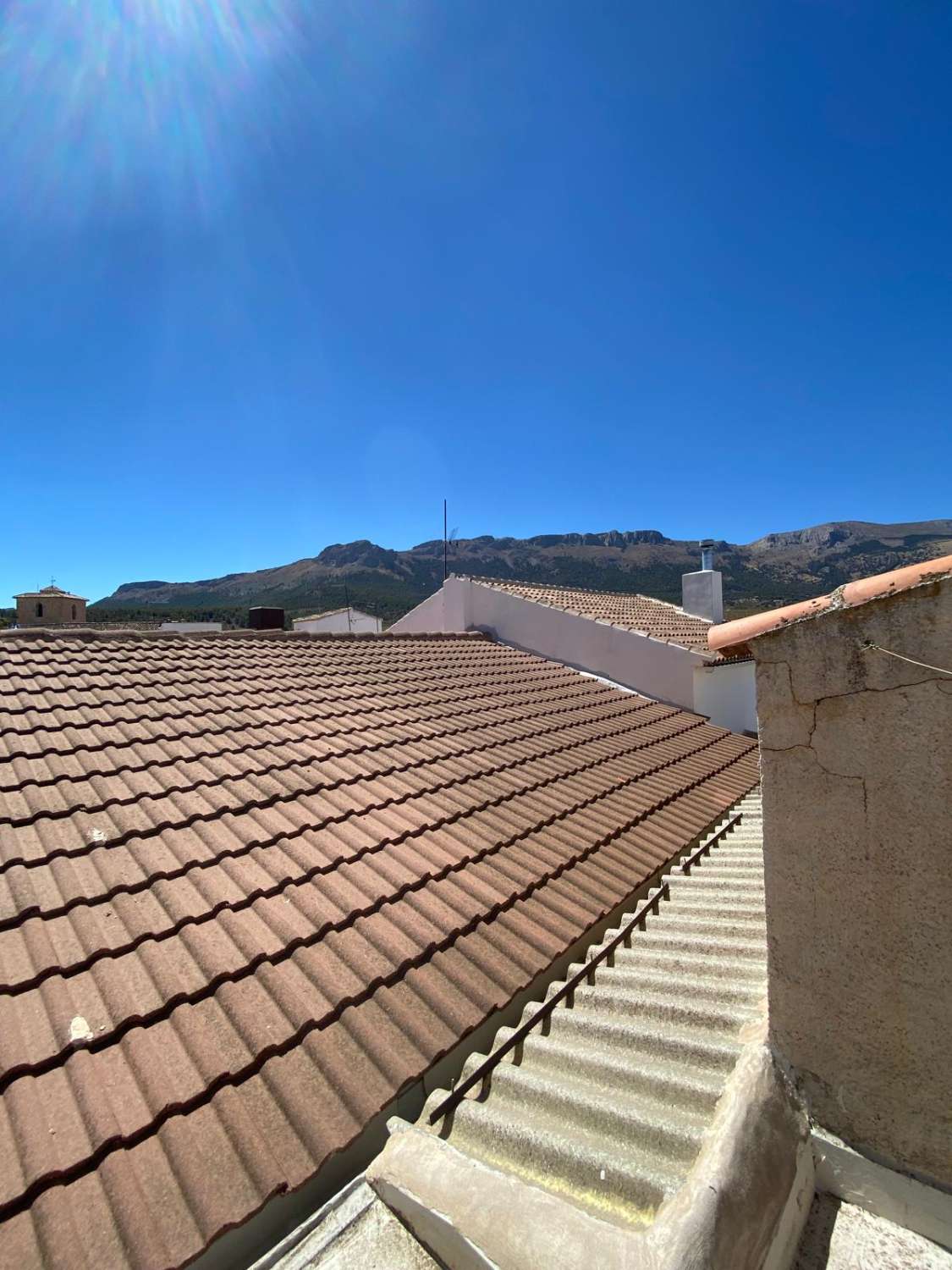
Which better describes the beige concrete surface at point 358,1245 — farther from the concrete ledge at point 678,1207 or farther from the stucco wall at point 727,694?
the stucco wall at point 727,694

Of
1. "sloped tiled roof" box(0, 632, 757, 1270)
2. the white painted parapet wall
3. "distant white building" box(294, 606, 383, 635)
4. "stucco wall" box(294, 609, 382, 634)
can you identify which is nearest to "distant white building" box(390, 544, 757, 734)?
the white painted parapet wall

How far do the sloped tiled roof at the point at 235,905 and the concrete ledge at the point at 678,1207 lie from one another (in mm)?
496

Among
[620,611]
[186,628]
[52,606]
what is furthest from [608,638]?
[52,606]

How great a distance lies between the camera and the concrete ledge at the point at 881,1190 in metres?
1.51

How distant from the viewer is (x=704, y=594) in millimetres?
15539

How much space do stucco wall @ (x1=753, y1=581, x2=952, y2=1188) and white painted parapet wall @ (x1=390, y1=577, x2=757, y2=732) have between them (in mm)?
8776

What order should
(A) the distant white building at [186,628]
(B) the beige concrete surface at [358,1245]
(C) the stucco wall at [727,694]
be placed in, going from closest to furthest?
(B) the beige concrete surface at [358,1245]
(A) the distant white building at [186,628]
(C) the stucco wall at [727,694]

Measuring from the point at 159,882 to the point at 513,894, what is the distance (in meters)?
1.89

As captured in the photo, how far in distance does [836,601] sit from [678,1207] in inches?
60.3

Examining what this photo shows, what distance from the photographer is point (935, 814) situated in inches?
58.0

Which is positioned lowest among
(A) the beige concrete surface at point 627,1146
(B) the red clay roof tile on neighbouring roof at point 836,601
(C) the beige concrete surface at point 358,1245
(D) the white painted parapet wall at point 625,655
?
(C) the beige concrete surface at point 358,1245

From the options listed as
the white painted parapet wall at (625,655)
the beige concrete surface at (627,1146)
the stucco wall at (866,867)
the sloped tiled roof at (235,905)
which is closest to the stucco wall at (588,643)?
the white painted parapet wall at (625,655)

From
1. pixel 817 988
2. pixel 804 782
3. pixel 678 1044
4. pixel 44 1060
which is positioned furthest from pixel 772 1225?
pixel 44 1060

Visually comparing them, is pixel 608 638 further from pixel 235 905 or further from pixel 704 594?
pixel 235 905
